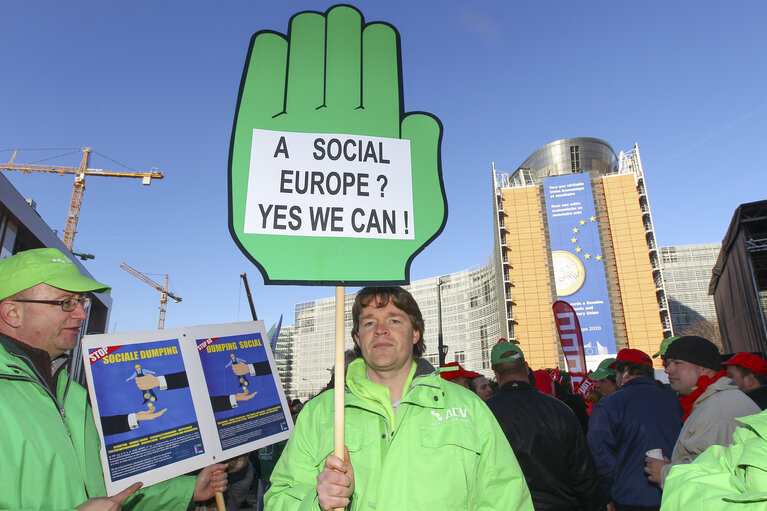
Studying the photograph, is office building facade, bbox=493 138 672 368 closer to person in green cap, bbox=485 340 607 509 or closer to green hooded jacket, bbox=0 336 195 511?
person in green cap, bbox=485 340 607 509

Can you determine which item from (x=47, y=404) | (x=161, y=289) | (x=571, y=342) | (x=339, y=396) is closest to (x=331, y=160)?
(x=339, y=396)

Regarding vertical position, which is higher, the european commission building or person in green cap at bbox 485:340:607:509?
the european commission building

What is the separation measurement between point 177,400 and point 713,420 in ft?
11.1

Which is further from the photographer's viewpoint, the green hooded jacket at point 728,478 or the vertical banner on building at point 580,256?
the vertical banner on building at point 580,256

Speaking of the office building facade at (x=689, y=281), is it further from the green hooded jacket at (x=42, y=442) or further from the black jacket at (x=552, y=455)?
the green hooded jacket at (x=42, y=442)

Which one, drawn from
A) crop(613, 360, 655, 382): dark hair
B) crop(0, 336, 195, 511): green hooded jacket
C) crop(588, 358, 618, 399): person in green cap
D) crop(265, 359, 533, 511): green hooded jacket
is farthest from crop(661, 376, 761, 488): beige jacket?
crop(588, 358, 618, 399): person in green cap

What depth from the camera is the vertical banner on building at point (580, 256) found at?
148ft

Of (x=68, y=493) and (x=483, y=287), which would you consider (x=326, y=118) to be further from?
(x=483, y=287)

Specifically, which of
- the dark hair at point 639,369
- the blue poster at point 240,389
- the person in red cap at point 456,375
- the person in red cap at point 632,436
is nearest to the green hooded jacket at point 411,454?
the blue poster at point 240,389

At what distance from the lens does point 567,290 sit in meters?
47.2

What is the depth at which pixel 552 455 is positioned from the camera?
312 cm

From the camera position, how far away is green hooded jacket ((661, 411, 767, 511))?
1091mm

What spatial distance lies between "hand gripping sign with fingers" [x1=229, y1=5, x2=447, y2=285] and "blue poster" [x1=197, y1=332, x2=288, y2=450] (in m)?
1.30

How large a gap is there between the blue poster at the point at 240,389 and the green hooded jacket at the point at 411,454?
995 millimetres
